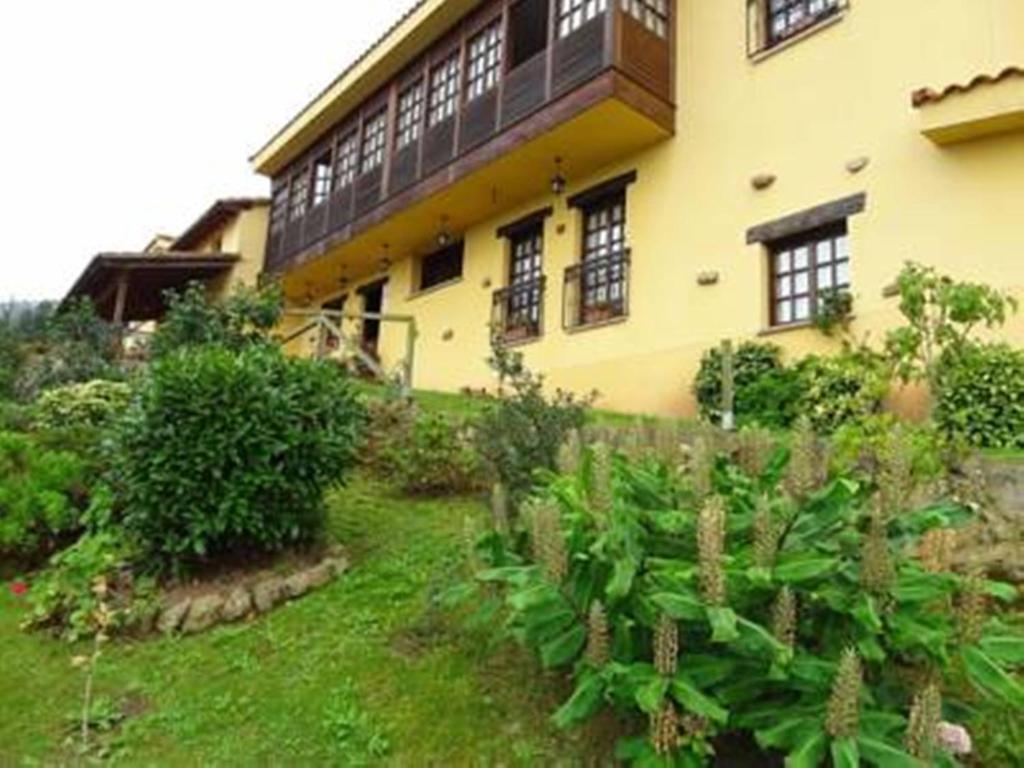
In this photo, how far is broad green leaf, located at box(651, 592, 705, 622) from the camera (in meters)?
3.11

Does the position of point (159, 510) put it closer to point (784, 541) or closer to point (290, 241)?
point (784, 541)

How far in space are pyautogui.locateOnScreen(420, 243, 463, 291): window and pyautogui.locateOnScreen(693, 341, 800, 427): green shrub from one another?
7.38 m

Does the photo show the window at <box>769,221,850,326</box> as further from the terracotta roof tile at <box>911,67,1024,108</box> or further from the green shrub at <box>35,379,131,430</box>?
the green shrub at <box>35,379,131,430</box>

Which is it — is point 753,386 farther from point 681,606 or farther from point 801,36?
point 681,606

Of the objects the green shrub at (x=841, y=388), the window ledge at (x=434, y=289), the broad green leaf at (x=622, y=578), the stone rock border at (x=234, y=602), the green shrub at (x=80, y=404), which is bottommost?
the stone rock border at (x=234, y=602)

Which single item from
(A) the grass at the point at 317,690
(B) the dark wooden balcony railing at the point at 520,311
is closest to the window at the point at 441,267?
(B) the dark wooden balcony railing at the point at 520,311

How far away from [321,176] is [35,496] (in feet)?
52.1

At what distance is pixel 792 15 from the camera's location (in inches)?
490

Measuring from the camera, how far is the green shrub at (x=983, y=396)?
26.6 feet

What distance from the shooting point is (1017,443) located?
26.5 feet

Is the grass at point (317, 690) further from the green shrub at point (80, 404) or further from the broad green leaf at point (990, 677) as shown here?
the green shrub at point (80, 404)

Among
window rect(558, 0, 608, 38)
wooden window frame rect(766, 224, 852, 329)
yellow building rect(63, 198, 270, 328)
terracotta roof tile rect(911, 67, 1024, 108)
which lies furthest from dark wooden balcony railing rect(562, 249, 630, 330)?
yellow building rect(63, 198, 270, 328)

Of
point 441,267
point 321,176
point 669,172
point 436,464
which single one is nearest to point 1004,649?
point 436,464

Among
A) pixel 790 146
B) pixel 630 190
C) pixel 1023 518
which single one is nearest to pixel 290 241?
pixel 630 190
